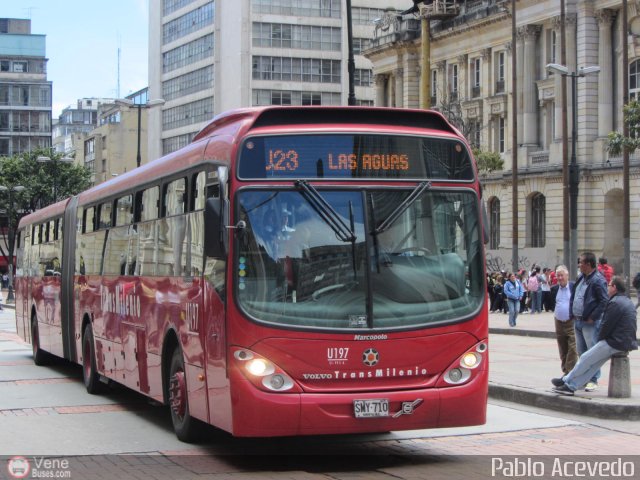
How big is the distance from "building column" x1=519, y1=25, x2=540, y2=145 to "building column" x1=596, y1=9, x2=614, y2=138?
18.5 ft

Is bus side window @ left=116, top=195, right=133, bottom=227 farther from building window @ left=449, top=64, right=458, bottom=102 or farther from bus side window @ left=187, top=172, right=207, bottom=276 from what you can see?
building window @ left=449, top=64, right=458, bottom=102

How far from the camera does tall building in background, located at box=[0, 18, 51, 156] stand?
13212 centimetres

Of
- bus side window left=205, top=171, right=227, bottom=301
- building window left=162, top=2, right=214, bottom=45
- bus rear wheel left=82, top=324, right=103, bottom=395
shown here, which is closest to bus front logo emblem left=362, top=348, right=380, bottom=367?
bus side window left=205, top=171, right=227, bottom=301

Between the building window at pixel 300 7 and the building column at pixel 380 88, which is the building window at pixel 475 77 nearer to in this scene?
the building column at pixel 380 88

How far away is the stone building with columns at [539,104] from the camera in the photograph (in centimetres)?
6219

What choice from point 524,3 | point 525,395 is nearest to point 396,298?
point 525,395

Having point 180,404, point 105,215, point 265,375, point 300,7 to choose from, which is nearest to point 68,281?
point 105,215

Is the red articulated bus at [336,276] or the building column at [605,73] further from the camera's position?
the building column at [605,73]

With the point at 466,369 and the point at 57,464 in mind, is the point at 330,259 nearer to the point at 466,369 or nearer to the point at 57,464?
the point at 466,369

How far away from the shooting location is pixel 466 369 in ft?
34.3

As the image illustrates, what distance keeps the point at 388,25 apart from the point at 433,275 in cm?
7248

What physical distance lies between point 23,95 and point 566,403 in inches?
4945

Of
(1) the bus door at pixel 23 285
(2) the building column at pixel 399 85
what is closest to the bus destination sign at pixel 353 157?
(1) the bus door at pixel 23 285

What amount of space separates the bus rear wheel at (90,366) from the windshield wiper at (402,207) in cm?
796
